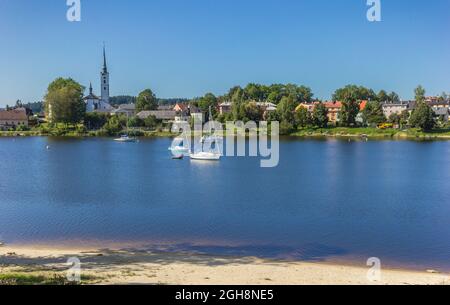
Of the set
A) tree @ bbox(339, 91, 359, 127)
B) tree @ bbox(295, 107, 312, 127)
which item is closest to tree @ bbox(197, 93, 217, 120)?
tree @ bbox(295, 107, 312, 127)

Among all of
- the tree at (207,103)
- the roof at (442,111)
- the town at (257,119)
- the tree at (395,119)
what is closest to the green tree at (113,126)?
the town at (257,119)

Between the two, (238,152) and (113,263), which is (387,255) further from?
(238,152)

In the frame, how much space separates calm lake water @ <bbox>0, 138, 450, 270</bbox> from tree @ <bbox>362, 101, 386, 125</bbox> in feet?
156

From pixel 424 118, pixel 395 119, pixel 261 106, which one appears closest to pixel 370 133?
pixel 424 118

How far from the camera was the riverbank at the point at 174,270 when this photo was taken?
43.1ft

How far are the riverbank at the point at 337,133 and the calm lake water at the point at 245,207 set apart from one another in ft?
125

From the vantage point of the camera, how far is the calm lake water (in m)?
19.4

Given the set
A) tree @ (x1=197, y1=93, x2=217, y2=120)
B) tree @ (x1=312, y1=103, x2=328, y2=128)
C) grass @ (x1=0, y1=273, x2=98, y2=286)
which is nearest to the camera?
grass @ (x1=0, y1=273, x2=98, y2=286)

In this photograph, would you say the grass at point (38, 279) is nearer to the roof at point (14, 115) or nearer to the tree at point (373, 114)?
the tree at point (373, 114)

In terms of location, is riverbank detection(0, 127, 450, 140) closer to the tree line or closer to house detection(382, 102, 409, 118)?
the tree line

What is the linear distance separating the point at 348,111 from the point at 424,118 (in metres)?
14.2

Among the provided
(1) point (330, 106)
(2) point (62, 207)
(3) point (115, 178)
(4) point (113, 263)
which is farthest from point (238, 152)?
(1) point (330, 106)

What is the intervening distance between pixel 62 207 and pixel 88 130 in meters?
72.6

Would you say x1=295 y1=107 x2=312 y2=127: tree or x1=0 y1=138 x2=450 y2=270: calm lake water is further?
x1=295 y1=107 x2=312 y2=127: tree
